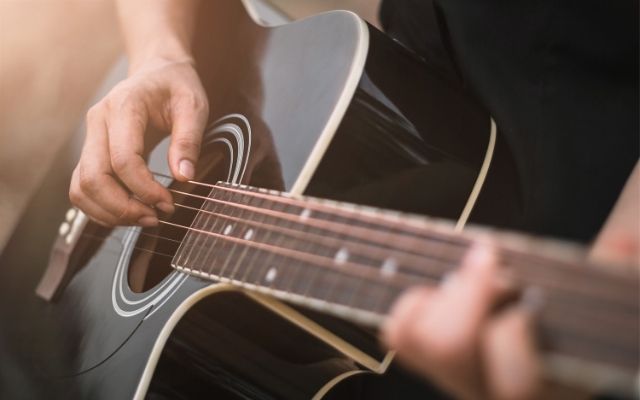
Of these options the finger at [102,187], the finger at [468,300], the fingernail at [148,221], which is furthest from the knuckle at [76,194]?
the finger at [468,300]

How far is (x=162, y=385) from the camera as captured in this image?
63 centimetres

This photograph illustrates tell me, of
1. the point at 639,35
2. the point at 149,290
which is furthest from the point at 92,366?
the point at 639,35

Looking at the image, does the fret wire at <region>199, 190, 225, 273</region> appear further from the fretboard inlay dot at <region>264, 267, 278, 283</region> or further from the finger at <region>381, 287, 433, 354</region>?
the finger at <region>381, 287, 433, 354</region>

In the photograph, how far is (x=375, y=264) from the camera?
16.2 inches

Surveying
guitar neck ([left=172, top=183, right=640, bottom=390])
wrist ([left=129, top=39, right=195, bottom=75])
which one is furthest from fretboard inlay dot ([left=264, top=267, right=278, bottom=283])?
wrist ([left=129, top=39, right=195, bottom=75])

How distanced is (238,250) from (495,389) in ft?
0.91

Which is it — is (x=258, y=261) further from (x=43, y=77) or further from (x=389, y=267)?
(x=43, y=77)

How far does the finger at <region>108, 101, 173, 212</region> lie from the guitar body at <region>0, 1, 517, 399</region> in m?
0.03

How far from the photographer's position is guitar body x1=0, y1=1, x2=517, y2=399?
1.97 ft

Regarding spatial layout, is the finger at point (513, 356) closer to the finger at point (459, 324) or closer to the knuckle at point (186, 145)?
the finger at point (459, 324)

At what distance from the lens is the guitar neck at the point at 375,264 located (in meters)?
0.32

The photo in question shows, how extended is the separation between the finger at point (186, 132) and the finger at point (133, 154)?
33 millimetres

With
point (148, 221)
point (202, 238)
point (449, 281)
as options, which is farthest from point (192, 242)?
point (449, 281)

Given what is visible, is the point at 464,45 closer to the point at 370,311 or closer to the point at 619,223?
the point at 619,223
